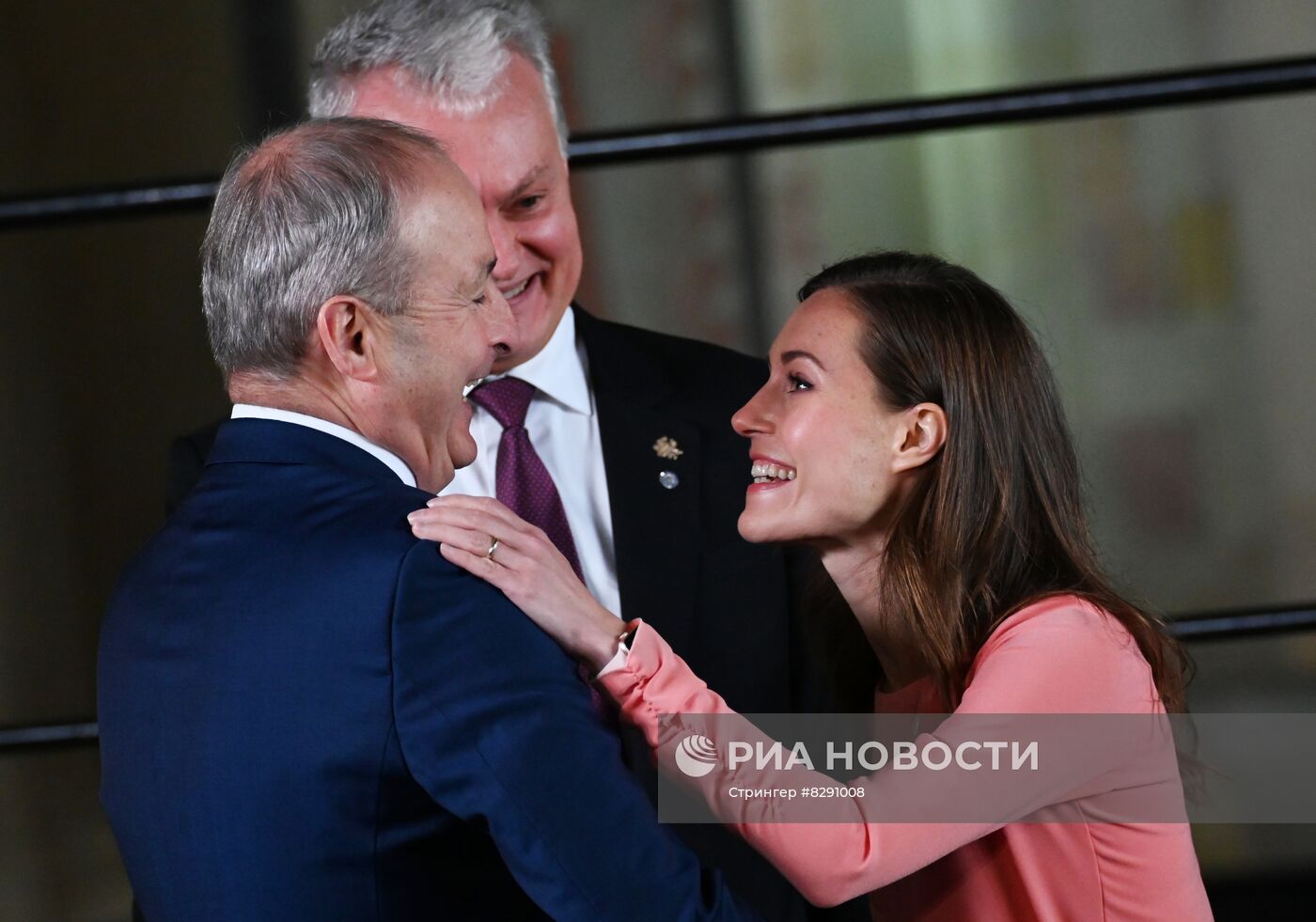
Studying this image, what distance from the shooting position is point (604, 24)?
2.92 metres

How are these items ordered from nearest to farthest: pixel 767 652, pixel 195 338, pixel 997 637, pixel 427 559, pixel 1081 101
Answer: pixel 427 559, pixel 997 637, pixel 767 652, pixel 1081 101, pixel 195 338

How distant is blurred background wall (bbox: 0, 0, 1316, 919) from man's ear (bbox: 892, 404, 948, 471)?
1.28 metres

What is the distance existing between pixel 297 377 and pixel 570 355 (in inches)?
26.8

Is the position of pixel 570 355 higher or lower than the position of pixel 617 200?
lower

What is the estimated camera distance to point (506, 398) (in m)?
1.86

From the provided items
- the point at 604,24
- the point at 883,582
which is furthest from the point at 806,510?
the point at 604,24

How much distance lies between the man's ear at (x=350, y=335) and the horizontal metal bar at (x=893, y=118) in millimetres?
907

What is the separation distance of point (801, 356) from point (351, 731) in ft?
2.40

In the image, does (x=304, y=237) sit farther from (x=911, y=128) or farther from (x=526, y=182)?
(x=911, y=128)

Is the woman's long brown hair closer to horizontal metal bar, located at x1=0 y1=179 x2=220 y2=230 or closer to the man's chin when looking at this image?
the man's chin

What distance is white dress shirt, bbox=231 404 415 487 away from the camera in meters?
1.28

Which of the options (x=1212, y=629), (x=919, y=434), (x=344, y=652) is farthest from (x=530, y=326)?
(x=1212, y=629)

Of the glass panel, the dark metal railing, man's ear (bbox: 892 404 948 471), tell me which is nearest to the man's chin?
the dark metal railing

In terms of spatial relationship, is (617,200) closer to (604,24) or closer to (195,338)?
(604,24)
